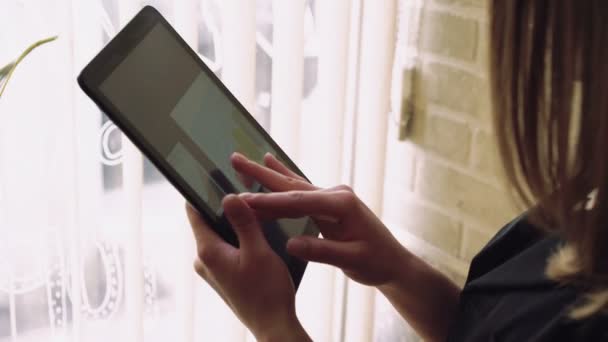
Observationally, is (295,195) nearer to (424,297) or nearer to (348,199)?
(348,199)

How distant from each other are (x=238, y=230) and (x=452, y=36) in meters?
0.61

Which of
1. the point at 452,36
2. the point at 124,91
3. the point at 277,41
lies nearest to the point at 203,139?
the point at 124,91

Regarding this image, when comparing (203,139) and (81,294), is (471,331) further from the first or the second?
(81,294)

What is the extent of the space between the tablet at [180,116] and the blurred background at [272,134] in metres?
0.21

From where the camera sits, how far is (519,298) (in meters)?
0.67

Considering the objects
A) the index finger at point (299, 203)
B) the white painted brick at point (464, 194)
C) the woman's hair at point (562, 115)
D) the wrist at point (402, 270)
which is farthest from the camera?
the white painted brick at point (464, 194)

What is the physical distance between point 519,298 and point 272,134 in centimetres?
51

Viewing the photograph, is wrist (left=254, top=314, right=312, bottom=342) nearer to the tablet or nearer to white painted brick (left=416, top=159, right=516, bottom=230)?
the tablet

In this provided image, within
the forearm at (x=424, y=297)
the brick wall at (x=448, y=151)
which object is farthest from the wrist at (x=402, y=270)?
the brick wall at (x=448, y=151)

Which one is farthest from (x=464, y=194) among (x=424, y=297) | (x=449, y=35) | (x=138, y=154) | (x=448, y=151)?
(x=138, y=154)

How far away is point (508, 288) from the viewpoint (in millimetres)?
686

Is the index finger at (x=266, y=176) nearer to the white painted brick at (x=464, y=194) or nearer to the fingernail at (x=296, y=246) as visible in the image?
the fingernail at (x=296, y=246)

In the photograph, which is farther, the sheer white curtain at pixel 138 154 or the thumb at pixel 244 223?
the sheer white curtain at pixel 138 154

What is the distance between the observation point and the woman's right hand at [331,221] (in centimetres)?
68
